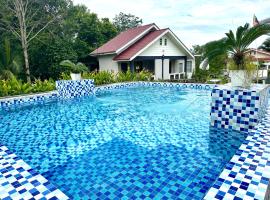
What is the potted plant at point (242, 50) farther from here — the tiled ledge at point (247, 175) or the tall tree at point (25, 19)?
the tall tree at point (25, 19)

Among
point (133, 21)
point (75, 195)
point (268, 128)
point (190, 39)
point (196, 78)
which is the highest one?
point (133, 21)

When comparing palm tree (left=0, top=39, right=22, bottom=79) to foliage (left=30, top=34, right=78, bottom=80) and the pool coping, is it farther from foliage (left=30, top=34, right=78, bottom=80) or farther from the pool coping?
the pool coping

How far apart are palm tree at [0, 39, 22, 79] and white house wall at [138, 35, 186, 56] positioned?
9.81 metres

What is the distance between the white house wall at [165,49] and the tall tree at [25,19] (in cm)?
887

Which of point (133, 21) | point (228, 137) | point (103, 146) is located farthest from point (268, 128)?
point (133, 21)

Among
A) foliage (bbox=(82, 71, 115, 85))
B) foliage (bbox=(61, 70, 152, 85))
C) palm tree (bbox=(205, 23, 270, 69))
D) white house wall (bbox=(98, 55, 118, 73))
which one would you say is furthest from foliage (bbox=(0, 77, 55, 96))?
palm tree (bbox=(205, 23, 270, 69))

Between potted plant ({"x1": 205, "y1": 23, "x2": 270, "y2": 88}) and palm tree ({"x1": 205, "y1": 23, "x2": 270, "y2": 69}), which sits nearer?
potted plant ({"x1": 205, "y1": 23, "x2": 270, "y2": 88})

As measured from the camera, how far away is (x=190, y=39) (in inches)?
985

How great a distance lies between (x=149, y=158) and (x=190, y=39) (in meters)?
23.3

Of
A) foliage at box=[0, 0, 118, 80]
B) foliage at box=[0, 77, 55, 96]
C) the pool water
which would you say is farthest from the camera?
foliage at box=[0, 0, 118, 80]

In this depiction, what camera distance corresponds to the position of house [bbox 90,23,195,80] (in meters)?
18.0

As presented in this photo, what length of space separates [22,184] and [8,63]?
1442 cm

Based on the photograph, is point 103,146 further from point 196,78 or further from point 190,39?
point 190,39

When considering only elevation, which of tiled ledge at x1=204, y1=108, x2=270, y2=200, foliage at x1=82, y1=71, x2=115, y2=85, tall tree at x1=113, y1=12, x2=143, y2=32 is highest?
tall tree at x1=113, y1=12, x2=143, y2=32
